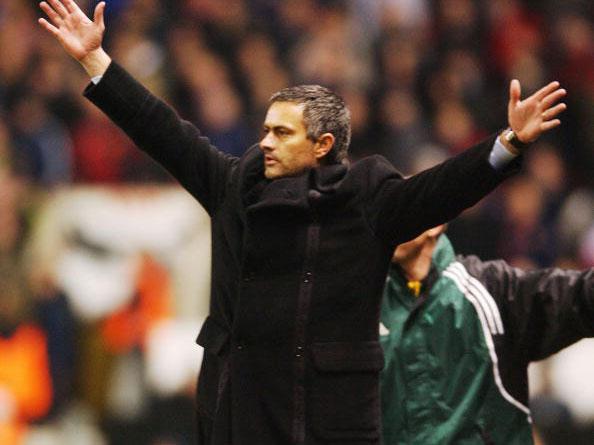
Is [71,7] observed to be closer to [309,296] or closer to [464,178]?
[309,296]

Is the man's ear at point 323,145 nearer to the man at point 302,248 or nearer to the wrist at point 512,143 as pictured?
the man at point 302,248

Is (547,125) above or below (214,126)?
below

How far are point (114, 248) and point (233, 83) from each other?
1.98 metres

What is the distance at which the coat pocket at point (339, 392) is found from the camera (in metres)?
4.46

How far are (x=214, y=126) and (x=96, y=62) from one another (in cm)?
476

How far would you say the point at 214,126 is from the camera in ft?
31.2

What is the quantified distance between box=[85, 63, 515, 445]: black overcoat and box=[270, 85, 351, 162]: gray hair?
9 cm

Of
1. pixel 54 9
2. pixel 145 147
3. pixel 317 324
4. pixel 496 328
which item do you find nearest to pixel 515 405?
pixel 496 328

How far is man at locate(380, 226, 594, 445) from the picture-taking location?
518cm

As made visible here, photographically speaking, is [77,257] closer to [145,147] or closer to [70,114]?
[70,114]

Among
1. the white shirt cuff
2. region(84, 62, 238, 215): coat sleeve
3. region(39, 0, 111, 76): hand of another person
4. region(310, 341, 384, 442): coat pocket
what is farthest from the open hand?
the white shirt cuff

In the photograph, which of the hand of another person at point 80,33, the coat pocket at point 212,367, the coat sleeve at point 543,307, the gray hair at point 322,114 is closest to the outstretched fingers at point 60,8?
the hand of another person at point 80,33

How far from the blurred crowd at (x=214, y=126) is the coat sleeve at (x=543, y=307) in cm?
295

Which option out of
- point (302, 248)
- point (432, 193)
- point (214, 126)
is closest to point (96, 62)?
point (302, 248)
